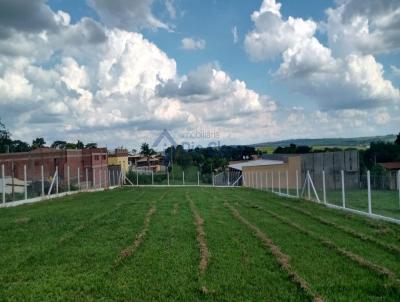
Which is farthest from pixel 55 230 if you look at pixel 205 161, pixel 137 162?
pixel 137 162

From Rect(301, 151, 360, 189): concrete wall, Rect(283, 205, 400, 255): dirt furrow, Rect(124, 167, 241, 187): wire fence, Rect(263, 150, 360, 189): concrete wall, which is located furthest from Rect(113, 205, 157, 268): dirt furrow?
Rect(301, 151, 360, 189): concrete wall

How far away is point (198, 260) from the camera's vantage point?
7.27 m

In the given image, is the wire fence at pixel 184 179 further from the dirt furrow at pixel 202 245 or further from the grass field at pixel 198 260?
the grass field at pixel 198 260

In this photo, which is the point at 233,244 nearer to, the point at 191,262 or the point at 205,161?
the point at 191,262

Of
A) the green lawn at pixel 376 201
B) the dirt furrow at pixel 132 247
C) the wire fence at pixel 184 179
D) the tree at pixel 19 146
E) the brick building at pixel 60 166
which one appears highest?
the tree at pixel 19 146

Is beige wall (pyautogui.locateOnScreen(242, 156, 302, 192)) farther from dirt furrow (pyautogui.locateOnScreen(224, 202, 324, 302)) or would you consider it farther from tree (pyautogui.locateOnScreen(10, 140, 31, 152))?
tree (pyautogui.locateOnScreen(10, 140, 31, 152))

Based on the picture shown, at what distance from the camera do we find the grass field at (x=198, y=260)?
5.59 meters

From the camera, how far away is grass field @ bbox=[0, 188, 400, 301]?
5.59 meters

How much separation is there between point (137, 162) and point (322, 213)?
104754mm

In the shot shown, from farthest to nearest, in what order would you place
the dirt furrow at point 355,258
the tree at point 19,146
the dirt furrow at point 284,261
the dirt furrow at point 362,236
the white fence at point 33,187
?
the tree at point 19,146 → the white fence at point 33,187 → the dirt furrow at point 362,236 → the dirt furrow at point 355,258 → the dirt furrow at point 284,261

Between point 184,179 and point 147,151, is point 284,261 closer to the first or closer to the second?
point 184,179

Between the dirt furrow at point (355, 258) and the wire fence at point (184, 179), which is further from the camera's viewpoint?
the wire fence at point (184, 179)

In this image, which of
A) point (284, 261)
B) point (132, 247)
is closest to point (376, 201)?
point (284, 261)

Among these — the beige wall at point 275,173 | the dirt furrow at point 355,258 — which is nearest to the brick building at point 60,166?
the beige wall at point 275,173
